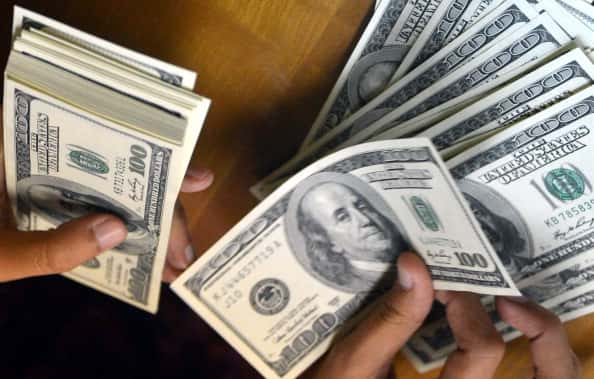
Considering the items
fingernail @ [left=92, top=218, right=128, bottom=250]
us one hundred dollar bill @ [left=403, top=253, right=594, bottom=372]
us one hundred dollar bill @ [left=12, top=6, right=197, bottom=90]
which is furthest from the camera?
us one hundred dollar bill @ [left=403, top=253, right=594, bottom=372]

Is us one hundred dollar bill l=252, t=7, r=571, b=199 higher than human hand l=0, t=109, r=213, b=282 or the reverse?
higher

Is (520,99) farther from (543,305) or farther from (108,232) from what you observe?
(108,232)

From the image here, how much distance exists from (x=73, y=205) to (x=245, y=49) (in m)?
0.29

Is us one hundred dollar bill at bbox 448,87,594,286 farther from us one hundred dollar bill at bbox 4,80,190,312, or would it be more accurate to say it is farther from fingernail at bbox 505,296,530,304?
us one hundred dollar bill at bbox 4,80,190,312

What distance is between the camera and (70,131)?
1.86 ft

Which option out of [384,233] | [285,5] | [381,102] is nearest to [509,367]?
[384,233]

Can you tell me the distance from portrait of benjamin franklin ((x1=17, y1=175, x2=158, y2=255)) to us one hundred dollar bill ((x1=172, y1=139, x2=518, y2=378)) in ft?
0.27

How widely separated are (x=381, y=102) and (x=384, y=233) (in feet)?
0.55

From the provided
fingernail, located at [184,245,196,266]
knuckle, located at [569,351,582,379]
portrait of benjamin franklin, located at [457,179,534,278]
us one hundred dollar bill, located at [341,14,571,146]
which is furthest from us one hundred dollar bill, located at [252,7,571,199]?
knuckle, located at [569,351,582,379]

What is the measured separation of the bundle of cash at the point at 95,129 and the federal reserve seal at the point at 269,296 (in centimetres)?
13

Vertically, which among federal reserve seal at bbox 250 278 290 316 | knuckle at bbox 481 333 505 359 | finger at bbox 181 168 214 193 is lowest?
federal reserve seal at bbox 250 278 290 316

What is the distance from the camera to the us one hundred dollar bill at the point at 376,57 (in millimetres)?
652

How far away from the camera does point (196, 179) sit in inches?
27.8

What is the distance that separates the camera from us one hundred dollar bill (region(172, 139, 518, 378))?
0.59 m
